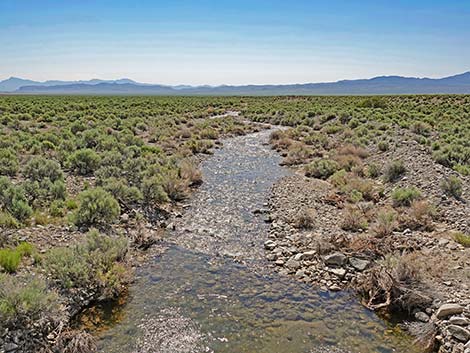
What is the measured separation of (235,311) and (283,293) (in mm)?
1386

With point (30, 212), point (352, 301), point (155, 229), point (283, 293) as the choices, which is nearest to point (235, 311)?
point (283, 293)

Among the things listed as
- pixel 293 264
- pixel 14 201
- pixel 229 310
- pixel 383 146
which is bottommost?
pixel 229 310

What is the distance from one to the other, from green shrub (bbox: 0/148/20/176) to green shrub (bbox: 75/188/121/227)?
5.65m

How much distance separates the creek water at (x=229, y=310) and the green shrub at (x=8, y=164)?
7.70 m

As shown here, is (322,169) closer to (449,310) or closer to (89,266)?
(449,310)

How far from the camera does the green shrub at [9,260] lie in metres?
8.35

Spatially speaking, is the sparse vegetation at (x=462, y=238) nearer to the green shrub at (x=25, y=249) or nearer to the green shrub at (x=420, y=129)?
the green shrub at (x=25, y=249)

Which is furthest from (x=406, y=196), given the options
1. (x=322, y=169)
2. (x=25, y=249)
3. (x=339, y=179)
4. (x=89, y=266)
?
(x=25, y=249)

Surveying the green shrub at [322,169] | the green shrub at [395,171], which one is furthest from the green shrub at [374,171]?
the green shrub at [322,169]

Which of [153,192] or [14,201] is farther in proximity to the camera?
[153,192]

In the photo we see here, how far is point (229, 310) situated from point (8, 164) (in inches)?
484

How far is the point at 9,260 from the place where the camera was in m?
8.42

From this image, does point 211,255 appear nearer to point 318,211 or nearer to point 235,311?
point 235,311

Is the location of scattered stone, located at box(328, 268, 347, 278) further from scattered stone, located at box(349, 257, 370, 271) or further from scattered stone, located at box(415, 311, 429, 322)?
scattered stone, located at box(415, 311, 429, 322)
